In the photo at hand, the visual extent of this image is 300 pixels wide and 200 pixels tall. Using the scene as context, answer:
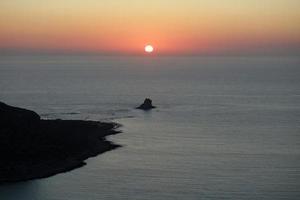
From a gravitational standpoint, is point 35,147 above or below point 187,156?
above

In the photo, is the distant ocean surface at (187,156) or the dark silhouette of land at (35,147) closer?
the distant ocean surface at (187,156)

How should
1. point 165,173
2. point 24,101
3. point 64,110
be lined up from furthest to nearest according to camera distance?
point 24,101, point 64,110, point 165,173

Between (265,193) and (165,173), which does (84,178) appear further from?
(265,193)

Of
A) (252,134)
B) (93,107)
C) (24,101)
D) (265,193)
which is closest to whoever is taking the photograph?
(265,193)

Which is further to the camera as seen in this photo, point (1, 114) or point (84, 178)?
point (1, 114)

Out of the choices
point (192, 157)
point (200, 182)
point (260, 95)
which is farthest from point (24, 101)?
point (200, 182)

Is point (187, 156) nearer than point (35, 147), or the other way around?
point (35, 147)

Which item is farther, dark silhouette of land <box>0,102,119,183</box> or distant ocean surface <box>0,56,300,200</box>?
dark silhouette of land <box>0,102,119,183</box>

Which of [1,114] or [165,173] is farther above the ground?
[1,114]
